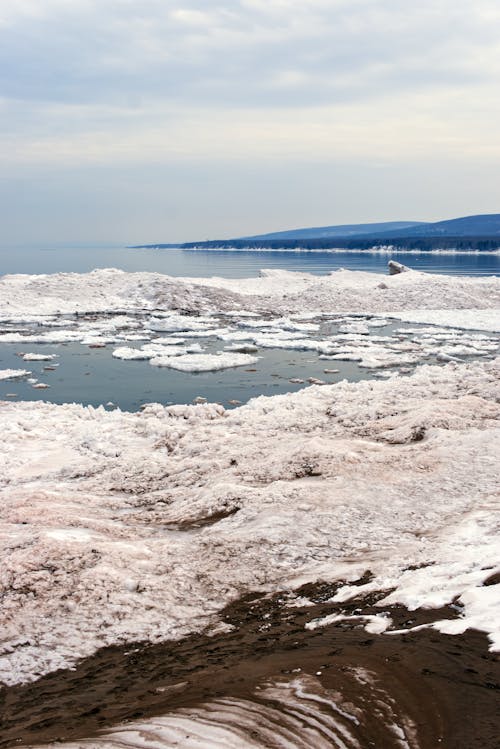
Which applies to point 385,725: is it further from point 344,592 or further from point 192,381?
point 192,381

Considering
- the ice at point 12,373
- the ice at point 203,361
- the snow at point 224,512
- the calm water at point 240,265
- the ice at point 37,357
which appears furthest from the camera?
the calm water at point 240,265

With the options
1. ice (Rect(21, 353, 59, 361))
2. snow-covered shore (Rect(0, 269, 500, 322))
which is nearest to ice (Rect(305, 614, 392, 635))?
ice (Rect(21, 353, 59, 361))

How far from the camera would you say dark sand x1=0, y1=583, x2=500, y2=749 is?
10.4 ft

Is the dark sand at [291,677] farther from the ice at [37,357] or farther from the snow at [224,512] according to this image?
the ice at [37,357]

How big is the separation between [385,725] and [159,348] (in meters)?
16.6

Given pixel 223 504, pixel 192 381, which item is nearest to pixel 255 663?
pixel 223 504

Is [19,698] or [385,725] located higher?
[385,725]

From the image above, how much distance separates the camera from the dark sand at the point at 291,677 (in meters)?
3.16

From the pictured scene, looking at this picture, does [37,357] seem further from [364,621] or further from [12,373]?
[364,621]

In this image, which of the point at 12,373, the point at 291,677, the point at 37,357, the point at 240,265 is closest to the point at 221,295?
the point at 37,357

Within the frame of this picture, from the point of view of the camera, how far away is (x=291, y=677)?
3.62 metres

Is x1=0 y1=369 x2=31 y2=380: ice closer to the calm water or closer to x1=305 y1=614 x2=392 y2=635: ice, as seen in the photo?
x1=305 y1=614 x2=392 y2=635: ice

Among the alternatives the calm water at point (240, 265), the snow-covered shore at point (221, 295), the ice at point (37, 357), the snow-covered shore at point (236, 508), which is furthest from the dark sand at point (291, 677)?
the calm water at point (240, 265)

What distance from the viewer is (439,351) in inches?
732
